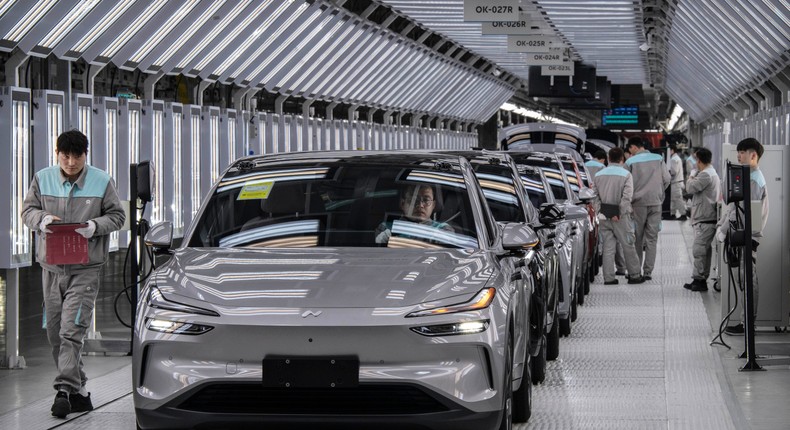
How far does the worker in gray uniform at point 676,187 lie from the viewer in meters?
29.9

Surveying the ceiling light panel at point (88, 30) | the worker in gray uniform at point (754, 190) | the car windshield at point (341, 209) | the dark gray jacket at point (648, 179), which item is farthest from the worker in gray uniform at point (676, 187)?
the car windshield at point (341, 209)

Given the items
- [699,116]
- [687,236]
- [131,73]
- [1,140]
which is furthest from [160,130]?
[699,116]

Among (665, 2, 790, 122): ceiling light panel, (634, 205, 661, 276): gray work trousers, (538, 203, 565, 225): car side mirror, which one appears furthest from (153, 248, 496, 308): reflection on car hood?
(634, 205, 661, 276): gray work trousers

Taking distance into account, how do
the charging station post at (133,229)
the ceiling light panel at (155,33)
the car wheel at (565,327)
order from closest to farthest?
the charging station post at (133,229)
the car wheel at (565,327)
the ceiling light panel at (155,33)

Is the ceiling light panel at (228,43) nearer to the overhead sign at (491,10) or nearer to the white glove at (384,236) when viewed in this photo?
the overhead sign at (491,10)

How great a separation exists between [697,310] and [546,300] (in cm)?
566

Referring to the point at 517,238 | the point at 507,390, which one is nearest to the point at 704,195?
the point at 517,238

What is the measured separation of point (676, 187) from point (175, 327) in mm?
27241

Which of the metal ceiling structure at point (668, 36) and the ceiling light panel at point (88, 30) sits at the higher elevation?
the metal ceiling structure at point (668, 36)

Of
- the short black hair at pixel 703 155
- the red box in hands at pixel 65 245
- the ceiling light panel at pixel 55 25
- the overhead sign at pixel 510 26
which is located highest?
the overhead sign at pixel 510 26

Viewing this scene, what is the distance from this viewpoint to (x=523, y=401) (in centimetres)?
775

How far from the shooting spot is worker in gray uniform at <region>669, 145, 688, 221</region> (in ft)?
98.0

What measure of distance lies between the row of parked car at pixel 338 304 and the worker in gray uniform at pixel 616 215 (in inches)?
406

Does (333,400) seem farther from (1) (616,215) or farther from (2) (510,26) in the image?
(2) (510,26)
